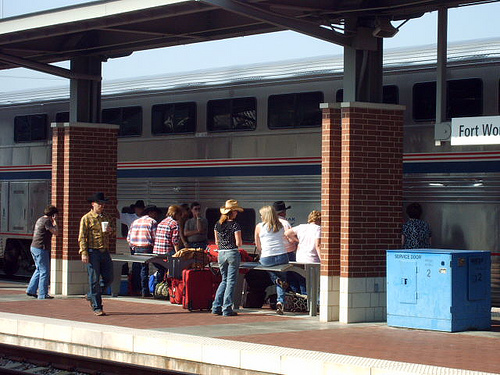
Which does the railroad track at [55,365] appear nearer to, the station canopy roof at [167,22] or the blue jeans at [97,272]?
the blue jeans at [97,272]

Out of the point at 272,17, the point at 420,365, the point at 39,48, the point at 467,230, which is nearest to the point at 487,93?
the point at 467,230

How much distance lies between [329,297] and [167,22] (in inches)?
208

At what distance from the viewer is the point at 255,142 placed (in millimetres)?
17859

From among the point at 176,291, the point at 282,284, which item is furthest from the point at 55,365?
the point at 176,291

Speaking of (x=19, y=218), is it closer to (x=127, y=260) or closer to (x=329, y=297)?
(x=127, y=260)

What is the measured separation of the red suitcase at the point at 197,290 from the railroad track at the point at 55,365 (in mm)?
3172

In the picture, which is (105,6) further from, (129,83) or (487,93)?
(129,83)

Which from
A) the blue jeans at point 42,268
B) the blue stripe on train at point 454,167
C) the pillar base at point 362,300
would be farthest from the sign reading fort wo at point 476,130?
the blue jeans at point 42,268

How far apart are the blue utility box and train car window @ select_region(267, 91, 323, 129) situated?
14.7 feet

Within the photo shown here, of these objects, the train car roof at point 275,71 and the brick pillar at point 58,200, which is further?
the brick pillar at point 58,200

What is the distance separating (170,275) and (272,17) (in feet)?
16.5

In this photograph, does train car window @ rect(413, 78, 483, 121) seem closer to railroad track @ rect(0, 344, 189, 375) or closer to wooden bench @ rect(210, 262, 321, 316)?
wooden bench @ rect(210, 262, 321, 316)

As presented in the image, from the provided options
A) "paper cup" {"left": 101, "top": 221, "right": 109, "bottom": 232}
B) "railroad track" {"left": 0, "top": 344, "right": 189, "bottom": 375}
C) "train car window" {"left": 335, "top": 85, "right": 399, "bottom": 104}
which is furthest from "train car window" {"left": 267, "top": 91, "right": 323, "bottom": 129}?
"railroad track" {"left": 0, "top": 344, "right": 189, "bottom": 375}

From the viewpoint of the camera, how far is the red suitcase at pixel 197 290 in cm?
1502
